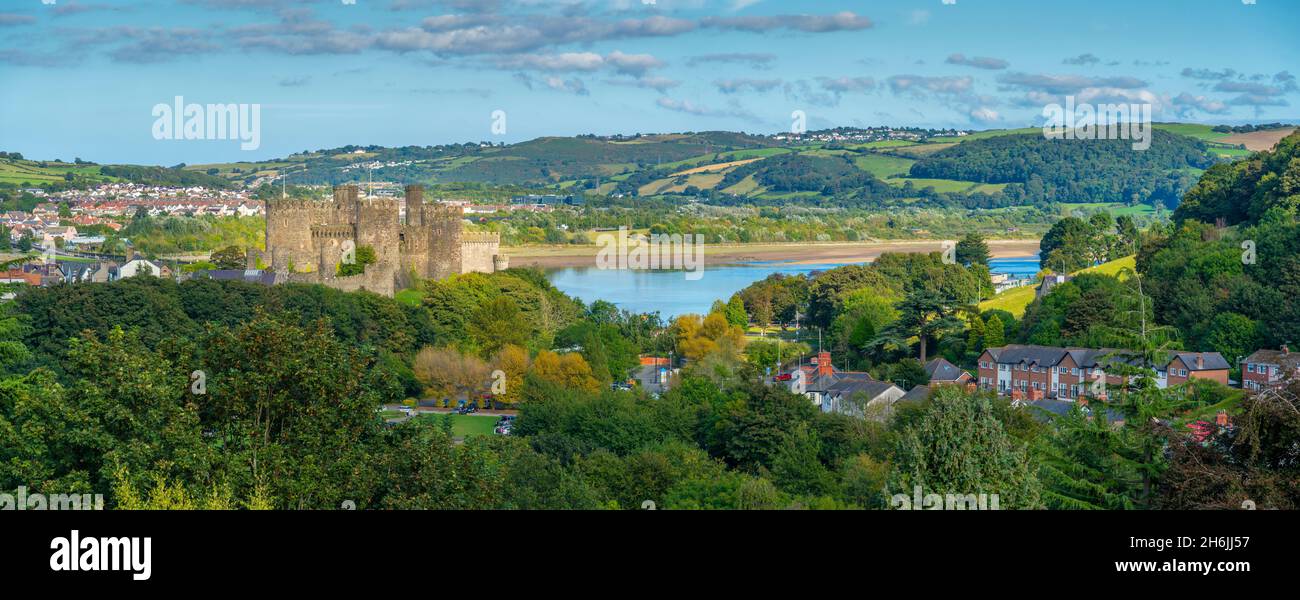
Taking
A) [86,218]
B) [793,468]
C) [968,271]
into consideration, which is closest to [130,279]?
[793,468]

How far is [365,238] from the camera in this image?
39.0 meters

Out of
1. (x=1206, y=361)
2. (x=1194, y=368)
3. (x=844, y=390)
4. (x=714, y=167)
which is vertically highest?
(x=714, y=167)

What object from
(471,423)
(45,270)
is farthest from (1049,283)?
(45,270)

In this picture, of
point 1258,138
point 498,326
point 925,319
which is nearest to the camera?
point 498,326

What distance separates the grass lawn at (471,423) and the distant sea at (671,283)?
17682 mm

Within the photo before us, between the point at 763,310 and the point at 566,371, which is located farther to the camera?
the point at 763,310

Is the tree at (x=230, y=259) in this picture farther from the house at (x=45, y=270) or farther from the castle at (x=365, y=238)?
the castle at (x=365, y=238)

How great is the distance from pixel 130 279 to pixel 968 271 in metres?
31.2

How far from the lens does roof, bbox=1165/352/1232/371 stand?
28.2m

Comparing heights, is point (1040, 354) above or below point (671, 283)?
below

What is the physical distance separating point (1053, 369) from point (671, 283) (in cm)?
3550

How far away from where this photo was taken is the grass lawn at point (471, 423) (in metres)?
26.2

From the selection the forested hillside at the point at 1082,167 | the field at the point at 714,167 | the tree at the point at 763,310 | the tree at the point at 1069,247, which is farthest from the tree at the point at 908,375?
the field at the point at 714,167
